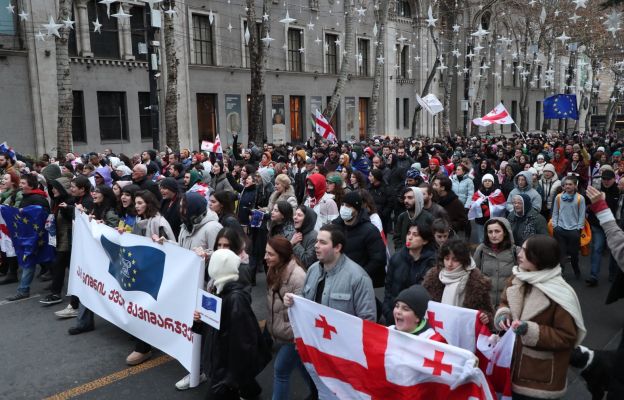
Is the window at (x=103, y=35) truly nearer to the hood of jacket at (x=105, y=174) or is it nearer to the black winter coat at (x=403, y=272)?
the hood of jacket at (x=105, y=174)

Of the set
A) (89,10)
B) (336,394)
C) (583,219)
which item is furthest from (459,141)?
(336,394)

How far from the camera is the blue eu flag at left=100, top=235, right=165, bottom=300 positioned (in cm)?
521

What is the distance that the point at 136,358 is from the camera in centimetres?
548

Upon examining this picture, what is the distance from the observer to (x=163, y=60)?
24453mm

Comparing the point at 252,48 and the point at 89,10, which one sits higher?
the point at 89,10

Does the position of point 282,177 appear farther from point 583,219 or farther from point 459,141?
point 459,141

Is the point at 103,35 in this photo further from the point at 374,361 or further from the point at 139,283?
the point at 374,361

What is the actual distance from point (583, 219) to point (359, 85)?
29838 millimetres

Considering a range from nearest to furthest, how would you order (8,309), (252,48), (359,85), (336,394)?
(336,394) < (8,309) < (252,48) < (359,85)

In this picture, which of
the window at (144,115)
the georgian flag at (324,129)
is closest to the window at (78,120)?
the window at (144,115)

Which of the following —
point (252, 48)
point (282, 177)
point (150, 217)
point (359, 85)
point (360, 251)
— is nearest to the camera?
point (360, 251)

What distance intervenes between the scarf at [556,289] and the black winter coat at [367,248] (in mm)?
2001

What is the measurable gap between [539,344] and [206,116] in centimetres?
2600

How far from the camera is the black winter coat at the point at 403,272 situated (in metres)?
4.59
